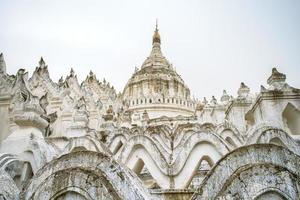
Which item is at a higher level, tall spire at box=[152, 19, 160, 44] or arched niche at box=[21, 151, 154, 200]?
tall spire at box=[152, 19, 160, 44]

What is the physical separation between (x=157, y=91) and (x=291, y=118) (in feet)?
86.9

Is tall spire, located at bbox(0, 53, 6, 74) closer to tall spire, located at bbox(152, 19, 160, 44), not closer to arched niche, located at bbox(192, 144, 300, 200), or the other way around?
arched niche, located at bbox(192, 144, 300, 200)

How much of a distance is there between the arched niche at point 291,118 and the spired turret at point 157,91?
22.1 metres

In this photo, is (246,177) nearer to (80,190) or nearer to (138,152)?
(80,190)

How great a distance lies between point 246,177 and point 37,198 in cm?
192

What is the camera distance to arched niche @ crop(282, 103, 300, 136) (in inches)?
298

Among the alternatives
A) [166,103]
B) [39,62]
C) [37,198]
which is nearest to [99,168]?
[37,198]

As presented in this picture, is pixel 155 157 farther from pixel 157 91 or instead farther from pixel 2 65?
pixel 157 91

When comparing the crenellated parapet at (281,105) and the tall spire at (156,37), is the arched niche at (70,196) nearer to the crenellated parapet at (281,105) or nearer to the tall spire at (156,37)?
the crenellated parapet at (281,105)

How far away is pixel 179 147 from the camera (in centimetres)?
619

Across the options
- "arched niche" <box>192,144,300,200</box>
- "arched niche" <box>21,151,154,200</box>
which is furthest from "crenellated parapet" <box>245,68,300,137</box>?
"arched niche" <box>21,151,154,200</box>

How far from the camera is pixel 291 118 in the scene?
7770 mm

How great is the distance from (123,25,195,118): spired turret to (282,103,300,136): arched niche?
2211 centimetres

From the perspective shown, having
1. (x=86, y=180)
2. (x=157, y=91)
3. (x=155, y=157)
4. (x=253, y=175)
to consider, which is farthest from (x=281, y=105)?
(x=157, y=91)
